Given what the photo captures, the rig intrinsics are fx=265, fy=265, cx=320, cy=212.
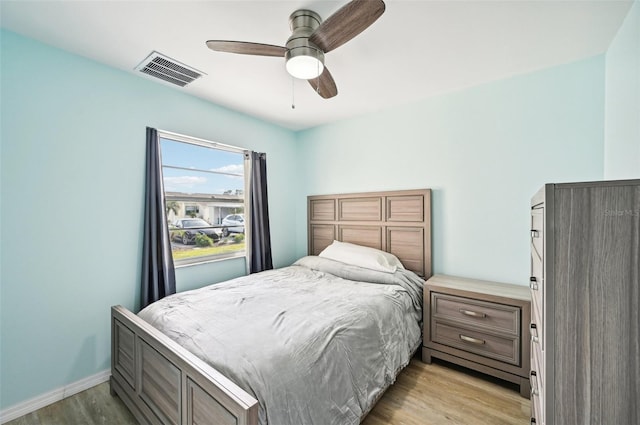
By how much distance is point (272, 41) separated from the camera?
1890mm

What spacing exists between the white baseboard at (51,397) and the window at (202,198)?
105cm

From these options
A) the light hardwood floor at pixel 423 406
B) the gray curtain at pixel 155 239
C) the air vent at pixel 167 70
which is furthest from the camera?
the gray curtain at pixel 155 239

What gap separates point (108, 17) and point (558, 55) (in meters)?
3.20

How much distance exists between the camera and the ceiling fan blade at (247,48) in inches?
62.0

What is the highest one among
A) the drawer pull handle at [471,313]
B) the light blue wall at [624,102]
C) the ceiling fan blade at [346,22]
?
the ceiling fan blade at [346,22]

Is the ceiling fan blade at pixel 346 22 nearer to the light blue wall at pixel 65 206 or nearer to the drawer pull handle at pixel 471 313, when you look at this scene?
the light blue wall at pixel 65 206

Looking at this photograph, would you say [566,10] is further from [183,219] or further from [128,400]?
[128,400]

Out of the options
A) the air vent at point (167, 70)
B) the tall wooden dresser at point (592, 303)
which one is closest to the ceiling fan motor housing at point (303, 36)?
the air vent at point (167, 70)

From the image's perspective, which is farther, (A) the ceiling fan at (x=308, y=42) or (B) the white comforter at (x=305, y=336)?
(A) the ceiling fan at (x=308, y=42)

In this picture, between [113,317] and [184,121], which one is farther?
[184,121]

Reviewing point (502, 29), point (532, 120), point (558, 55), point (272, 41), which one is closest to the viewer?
point (502, 29)

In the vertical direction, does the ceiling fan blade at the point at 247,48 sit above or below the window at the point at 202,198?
above

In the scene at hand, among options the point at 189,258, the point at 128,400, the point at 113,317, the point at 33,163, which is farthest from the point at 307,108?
the point at 128,400

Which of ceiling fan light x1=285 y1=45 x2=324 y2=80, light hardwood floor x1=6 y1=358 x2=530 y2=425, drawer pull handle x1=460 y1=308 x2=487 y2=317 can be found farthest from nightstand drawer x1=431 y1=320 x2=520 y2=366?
ceiling fan light x1=285 y1=45 x2=324 y2=80
